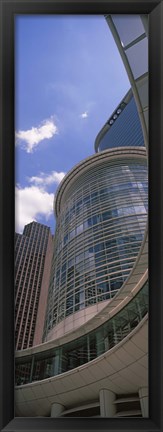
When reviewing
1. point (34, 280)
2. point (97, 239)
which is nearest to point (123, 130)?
point (34, 280)

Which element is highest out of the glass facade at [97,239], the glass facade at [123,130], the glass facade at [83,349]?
the glass facade at [123,130]

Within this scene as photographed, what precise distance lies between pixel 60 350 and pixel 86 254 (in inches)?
631

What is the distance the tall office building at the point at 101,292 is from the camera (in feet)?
10.8

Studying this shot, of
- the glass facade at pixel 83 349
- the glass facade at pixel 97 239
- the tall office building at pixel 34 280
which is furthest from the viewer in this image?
the tall office building at pixel 34 280

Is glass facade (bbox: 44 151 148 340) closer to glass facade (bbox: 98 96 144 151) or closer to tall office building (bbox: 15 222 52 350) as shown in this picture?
tall office building (bbox: 15 222 52 350)

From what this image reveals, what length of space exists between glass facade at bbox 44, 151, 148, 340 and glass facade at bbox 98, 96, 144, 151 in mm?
40898

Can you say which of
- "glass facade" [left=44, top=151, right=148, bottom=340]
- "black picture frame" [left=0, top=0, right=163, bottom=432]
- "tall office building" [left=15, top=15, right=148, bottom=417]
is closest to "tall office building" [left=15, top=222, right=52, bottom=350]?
"glass facade" [left=44, top=151, right=148, bottom=340]

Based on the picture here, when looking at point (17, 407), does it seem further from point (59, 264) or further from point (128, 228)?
point (59, 264)
